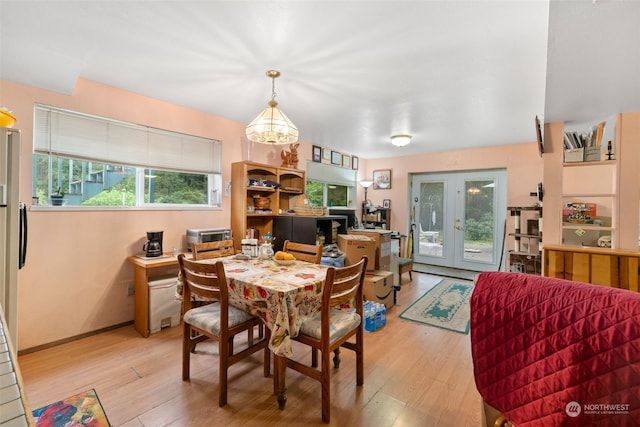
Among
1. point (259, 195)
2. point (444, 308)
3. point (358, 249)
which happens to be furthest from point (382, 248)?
point (259, 195)

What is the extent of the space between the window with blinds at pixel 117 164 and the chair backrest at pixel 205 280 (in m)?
1.56

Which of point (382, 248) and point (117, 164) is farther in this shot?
point (382, 248)

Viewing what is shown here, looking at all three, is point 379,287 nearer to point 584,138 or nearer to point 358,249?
point 358,249

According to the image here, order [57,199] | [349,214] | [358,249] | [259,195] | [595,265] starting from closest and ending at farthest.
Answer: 1. [595,265]
2. [57,199]
3. [358,249]
4. [259,195]
5. [349,214]

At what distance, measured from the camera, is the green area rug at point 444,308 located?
122 inches

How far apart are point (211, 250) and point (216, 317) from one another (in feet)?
3.07

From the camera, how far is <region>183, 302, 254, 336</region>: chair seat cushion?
182 cm

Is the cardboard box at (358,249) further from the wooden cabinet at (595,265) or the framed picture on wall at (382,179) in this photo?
the framed picture on wall at (382,179)

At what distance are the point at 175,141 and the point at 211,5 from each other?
1.93 metres

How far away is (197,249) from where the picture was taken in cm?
251

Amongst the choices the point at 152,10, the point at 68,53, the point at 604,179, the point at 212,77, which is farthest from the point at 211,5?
the point at 604,179

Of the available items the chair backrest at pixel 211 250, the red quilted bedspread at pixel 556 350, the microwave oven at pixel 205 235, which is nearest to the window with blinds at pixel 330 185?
the microwave oven at pixel 205 235

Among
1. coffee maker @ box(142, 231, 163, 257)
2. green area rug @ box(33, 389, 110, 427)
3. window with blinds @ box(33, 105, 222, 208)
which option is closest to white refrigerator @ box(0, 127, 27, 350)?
green area rug @ box(33, 389, 110, 427)

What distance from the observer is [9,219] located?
158 centimetres
